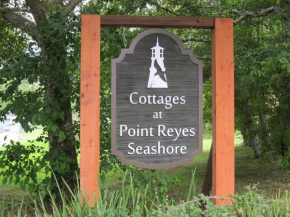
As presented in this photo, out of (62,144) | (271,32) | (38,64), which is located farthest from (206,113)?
(38,64)

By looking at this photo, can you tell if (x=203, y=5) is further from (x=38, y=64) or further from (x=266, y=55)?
(x=38, y=64)

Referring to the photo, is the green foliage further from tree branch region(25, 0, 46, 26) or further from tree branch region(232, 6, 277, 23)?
tree branch region(232, 6, 277, 23)

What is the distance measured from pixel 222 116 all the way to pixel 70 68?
365 centimetres

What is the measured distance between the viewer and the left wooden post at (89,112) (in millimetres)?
3557

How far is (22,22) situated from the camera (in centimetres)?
714

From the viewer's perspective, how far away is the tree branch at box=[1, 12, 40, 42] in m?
6.96

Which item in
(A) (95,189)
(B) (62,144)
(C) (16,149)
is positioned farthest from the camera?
(B) (62,144)

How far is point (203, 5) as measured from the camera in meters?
8.66

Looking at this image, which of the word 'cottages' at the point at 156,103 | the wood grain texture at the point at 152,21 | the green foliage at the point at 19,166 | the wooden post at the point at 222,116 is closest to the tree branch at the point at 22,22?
the green foliage at the point at 19,166

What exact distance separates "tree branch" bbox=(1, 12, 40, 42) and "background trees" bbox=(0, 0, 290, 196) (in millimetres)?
17

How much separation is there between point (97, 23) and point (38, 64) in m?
2.49

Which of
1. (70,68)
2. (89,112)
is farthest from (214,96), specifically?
(70,68)

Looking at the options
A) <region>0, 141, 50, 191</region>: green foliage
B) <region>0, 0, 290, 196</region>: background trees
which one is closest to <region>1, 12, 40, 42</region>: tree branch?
<region>0, 0, 290, 196</region>: background trees

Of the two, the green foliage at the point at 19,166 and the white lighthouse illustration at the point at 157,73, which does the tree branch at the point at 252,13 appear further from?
the white lighthouse illustration at the point at 157,73
